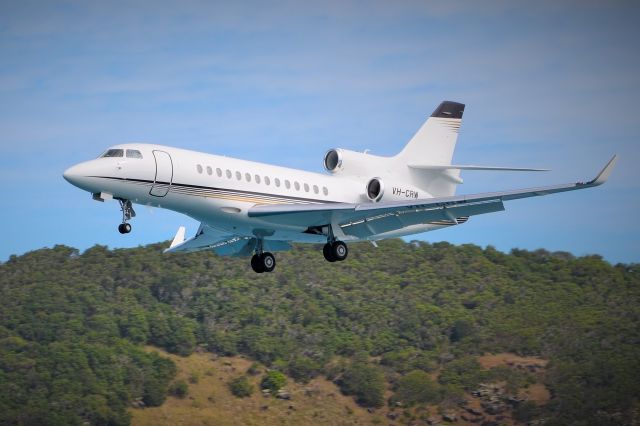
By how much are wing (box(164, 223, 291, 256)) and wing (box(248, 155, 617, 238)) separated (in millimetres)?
Result: 3143

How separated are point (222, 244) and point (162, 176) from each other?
23.0 feet

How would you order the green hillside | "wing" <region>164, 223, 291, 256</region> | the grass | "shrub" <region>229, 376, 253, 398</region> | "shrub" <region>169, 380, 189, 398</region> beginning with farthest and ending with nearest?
the green hillside
"shrub" <region>229, 376, 253, 398</region>
"shrub" <region>169, 380, 189, 398</region>
the grass
"wing" <region>164, 223, 291, 256</region>

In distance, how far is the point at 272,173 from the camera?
31609 millimetres

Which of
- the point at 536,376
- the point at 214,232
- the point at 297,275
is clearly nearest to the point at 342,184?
the point at 214,232

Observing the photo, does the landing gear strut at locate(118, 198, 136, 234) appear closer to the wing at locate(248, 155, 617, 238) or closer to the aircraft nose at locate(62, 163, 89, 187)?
the aircraft nose at locate(62, 163, 89, 187)

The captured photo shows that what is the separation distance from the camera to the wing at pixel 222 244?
3452cm

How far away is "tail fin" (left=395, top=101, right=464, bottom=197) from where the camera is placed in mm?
36906

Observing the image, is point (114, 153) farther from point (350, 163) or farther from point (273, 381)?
point (273, 381)

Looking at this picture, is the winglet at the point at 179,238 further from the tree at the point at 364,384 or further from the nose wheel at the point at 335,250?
the tree at the point at 364,384

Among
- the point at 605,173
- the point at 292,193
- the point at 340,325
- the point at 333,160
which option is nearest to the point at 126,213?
the point at 292,193

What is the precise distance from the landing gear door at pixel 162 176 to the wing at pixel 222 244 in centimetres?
475

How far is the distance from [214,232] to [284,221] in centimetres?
366

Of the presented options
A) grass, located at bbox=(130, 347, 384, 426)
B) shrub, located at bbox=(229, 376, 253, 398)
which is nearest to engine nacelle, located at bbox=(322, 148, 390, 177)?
grass, located at bbox=(130, 347, 384, 426)

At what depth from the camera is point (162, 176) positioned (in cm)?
2903
